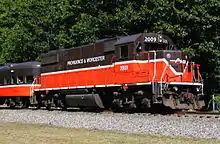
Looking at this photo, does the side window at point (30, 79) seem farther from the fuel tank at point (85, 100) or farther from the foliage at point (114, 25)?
the fuel tank at point (85, 100)

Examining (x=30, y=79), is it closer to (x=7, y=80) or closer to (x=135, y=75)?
(x=7, y=80)

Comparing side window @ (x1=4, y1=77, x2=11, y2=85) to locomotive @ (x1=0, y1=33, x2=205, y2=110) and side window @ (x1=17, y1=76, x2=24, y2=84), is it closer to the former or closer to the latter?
side window @ (x1=17, y1=76, x2=24, y2=84)

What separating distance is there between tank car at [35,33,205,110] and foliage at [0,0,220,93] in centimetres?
386

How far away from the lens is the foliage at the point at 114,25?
23312mm

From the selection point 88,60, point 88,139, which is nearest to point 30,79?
point 88,60

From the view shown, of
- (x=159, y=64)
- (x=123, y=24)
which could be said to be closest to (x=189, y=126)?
(x=159, y=64)

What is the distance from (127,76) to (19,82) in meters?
12.2

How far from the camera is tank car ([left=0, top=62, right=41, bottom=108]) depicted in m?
28.0

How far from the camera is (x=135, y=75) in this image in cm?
1906

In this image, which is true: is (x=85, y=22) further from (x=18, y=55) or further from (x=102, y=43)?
(x=18, y=55)

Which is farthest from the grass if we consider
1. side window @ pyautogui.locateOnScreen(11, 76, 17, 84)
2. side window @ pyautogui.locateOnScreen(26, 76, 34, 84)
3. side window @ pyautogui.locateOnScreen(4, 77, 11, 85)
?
side window @ pyautogui.locateOnScreen(4, 77, 11, 85)

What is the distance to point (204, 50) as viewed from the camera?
23312 millimetres

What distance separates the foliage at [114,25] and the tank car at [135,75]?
3.86 metres

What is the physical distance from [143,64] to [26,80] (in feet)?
40.6
